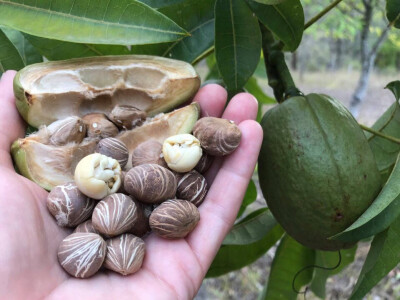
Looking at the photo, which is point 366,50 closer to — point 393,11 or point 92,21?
point 393,11

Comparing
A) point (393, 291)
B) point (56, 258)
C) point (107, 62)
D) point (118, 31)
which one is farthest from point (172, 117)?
point (393, 291)

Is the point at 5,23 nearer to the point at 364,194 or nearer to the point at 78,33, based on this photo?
the point at 78,33

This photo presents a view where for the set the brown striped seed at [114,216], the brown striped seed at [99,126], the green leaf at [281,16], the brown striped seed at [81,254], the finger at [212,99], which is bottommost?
the brown striped seed at [81,254]

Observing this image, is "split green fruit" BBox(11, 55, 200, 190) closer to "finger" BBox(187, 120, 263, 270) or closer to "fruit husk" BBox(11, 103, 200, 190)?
"fruit husk" BBox(11, 103, 200, 190)

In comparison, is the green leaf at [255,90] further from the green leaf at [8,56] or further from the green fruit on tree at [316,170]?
the green leaf at [8,56]

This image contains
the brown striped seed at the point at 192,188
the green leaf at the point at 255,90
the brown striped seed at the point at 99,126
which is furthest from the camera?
the green leaf at the point at 255,90

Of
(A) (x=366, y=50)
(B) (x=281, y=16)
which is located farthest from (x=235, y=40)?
(A) (x=366, y=50)

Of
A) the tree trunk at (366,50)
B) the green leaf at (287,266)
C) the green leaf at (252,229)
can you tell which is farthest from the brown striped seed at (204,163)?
the tree trunk at (366,50)
